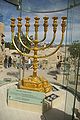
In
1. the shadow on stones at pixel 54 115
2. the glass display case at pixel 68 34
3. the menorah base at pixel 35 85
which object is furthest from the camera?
the menorah base at pixel 35 85

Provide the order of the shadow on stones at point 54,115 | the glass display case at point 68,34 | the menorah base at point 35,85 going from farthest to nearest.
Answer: the menorah base at point 35,85 → the shadow on stones at point 54,115 → the glass display case at point 68,34

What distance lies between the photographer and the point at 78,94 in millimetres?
2768

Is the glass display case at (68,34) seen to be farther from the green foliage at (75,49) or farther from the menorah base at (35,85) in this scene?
the menorah base at (35,85)

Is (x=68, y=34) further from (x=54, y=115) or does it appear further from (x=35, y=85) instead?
(x=54, y=115)

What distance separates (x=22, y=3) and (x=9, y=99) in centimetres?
212

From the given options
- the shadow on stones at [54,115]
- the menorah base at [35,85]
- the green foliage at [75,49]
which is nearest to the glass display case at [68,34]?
the green foliage at [75,49]

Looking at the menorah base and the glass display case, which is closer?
the glass display case

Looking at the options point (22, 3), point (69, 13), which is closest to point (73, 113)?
point (69, 13)

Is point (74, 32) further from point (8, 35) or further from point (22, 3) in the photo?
point (8, 35)

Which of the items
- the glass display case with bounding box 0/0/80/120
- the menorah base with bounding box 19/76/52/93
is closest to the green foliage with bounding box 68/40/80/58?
the glass display case with bounding box 0/0/80/120

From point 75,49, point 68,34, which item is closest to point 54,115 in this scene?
point 75,49

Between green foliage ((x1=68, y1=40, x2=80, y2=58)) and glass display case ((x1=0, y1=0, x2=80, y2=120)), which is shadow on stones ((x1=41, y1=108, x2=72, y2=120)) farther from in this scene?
green foliage ((x1=68, y1=40, x2=80, y2=58))

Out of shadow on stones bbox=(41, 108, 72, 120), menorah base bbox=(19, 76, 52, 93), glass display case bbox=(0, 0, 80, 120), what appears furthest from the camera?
menorah base bbox=(19, 76, 52, 93)

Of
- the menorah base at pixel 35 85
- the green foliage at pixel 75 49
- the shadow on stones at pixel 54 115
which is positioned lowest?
the shadow on stones at pixel 54 115
